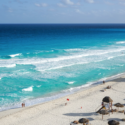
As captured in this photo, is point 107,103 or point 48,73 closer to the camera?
point 107,103

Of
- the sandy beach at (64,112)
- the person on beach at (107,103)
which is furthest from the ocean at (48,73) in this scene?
the person on beach at (107,103)

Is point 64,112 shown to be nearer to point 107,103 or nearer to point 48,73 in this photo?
point 107,103

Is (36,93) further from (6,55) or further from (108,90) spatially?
(6,55)

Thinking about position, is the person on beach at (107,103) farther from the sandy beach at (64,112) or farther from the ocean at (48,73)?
the ocean at (48,73)

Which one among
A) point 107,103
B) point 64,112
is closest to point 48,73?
point 64,112

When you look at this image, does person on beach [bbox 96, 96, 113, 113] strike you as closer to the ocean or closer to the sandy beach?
the sandy beach

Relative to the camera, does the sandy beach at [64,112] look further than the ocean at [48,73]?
No

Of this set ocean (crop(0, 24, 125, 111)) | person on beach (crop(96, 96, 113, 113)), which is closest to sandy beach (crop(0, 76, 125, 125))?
person on beach (crop(96, 96, 113, 113))

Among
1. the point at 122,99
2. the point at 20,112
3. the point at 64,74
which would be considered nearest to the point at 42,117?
the point at 20,112
